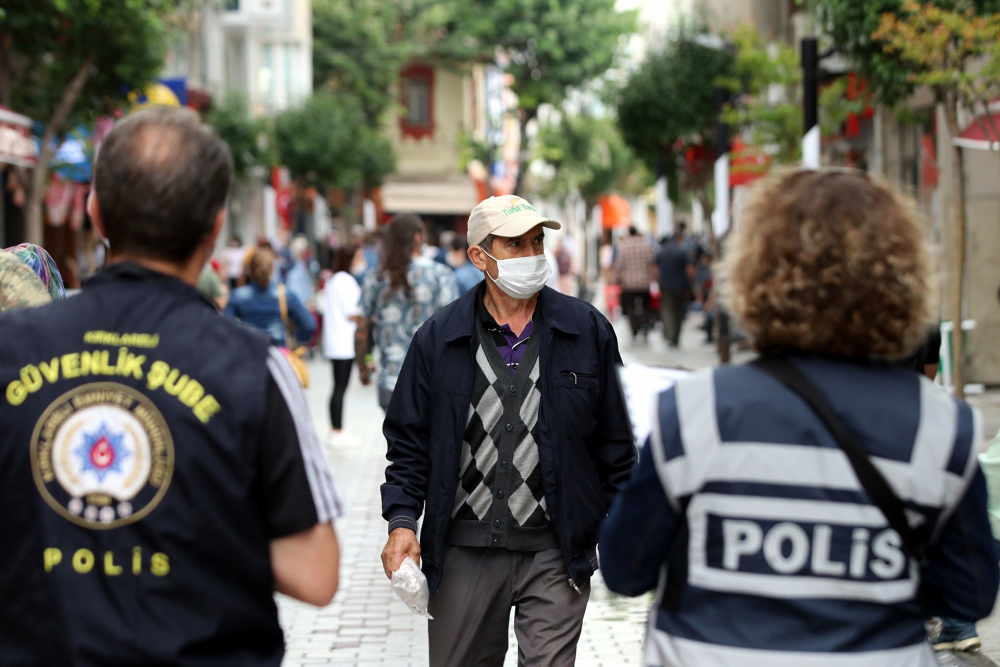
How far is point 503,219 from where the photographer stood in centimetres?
422

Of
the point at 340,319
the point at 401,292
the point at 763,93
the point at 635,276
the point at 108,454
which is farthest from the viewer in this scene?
the point at 635,276

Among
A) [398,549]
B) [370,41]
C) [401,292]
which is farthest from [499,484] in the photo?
[370,41]

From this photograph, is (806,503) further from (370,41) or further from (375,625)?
(370,41)

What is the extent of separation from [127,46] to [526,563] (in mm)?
12097

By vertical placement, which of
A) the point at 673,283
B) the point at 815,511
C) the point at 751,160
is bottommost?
the point at 673,283

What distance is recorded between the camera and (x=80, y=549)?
6.87ft

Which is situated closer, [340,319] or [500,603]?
[500,603]

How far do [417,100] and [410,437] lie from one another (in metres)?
50.1

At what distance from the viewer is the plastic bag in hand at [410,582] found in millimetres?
3666

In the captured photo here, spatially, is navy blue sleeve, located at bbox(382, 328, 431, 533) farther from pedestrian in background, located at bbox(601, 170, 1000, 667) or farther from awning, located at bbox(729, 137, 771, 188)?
awning, located at bbox(729, 137, 771, 188)

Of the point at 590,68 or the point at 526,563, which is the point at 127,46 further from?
the point at 590,68

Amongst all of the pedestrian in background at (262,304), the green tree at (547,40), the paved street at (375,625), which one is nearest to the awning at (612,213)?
the green tree at (547,40)

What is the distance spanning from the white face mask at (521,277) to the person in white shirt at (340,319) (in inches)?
299

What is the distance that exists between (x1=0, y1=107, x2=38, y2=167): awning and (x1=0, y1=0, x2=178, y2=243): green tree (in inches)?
32.9
